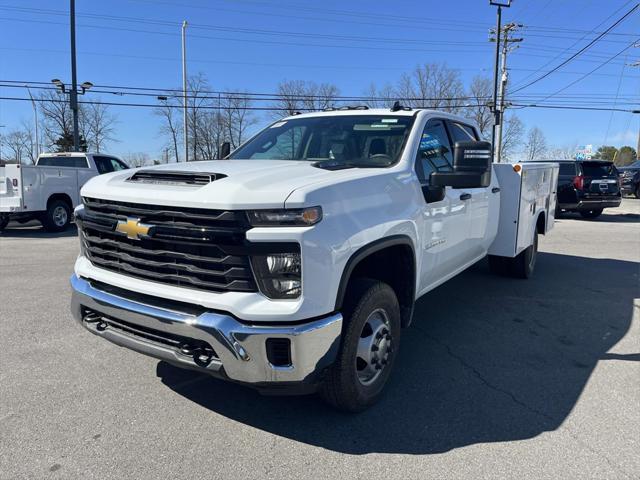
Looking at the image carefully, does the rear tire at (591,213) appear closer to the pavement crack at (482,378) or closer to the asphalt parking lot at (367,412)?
the asphalt parking lot at (367,412)

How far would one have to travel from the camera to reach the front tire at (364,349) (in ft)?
9.78

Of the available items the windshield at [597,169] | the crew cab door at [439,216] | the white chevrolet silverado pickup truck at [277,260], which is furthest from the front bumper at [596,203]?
the white chevrolet silverado pickup truck at [277,260]

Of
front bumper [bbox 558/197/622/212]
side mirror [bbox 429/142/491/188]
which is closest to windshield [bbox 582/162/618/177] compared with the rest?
front bumper [bbox 558/197/622/212]

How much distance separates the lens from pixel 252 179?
2859mm

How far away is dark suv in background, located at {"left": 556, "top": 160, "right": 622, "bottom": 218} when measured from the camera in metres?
15.7

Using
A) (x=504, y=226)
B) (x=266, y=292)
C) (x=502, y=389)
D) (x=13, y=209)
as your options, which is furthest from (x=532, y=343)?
(x=13, y=209)

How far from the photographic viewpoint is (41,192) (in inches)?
471

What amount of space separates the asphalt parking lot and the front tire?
0.59 ft

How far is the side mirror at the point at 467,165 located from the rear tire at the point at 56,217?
1134 cm

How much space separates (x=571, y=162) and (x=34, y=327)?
52.7 ft

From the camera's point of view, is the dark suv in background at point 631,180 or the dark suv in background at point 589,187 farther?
the dark suv in background at point 631,180

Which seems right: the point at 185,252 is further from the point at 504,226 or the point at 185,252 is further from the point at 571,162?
the point at 571,162

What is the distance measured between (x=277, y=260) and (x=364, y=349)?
3.20ft

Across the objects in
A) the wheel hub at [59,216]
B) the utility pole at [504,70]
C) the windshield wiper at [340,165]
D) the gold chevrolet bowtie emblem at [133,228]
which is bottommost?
the wheel hub at [59,216]
